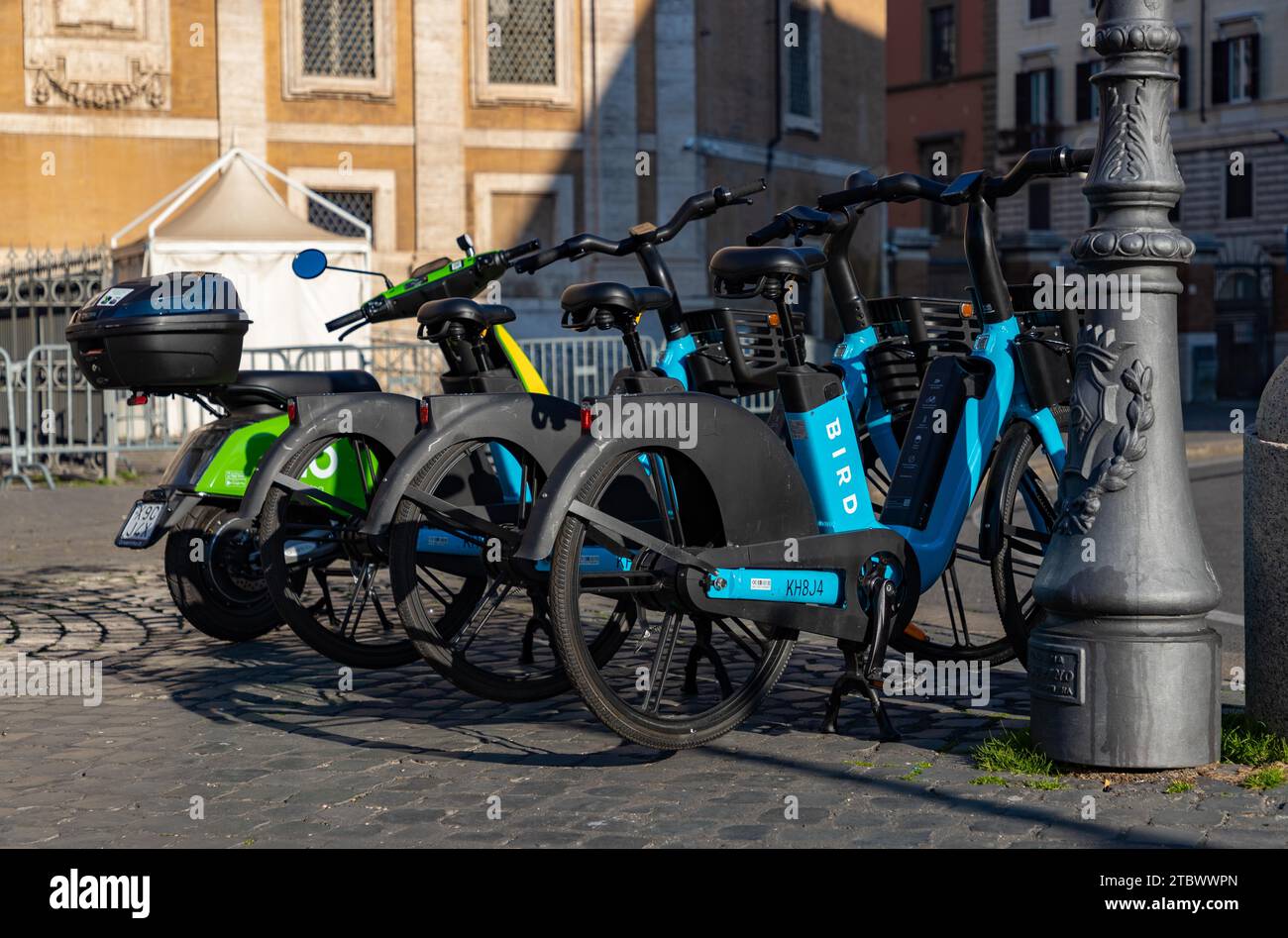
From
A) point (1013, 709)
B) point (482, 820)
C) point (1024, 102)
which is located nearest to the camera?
point (482, 820)

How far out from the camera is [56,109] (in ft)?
87.8

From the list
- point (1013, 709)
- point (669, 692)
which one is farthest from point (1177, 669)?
point (669, 692)

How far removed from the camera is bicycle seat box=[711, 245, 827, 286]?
5.33 metres

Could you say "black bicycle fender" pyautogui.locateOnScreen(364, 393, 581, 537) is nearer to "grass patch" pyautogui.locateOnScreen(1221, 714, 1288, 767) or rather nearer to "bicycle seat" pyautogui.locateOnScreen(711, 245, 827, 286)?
"bicycle seat" pyautogui.locateOnScreen(711, 245, 827, 286)

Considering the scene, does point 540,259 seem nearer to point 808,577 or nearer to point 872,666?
point 808,577

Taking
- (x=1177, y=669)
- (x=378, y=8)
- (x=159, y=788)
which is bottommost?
(x=159, y=788)

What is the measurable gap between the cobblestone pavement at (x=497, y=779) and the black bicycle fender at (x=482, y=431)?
2.54 feet

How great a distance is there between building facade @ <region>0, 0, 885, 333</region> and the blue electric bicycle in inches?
876

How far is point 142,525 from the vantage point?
22.6ft

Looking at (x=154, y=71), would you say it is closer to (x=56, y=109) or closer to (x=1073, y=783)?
(x=56, y=109)

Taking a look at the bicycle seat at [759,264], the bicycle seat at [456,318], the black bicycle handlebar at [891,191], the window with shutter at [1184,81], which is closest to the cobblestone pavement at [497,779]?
the bicycle seat at [456,318]

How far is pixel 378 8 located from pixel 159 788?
25.1m

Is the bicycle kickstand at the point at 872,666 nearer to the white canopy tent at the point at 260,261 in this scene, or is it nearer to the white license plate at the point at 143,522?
the white license plate at the point at 143,522

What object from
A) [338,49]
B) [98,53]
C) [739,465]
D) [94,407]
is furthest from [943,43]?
[739,465]
